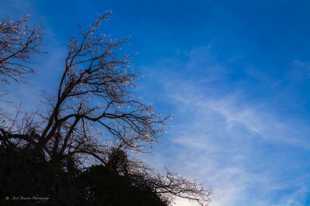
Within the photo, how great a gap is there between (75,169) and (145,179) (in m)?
4.43

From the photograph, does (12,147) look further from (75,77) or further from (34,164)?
(75,77)

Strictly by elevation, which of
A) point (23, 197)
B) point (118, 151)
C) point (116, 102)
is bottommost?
point (23, 197)

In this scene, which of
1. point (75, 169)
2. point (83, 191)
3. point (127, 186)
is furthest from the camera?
point (127, 186)

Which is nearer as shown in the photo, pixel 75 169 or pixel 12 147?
pixel 12 147

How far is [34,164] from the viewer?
988 cm

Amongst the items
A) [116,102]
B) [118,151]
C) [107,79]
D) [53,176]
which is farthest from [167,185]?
[53,176]

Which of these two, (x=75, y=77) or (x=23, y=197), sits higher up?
(x=75, y=77)

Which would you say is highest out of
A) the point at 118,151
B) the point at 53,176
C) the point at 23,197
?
the point at 118,151

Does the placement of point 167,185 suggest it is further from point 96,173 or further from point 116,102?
point 116,102

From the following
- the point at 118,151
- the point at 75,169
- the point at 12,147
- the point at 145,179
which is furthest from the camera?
the point at 118,151

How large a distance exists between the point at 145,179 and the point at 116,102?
183 inches

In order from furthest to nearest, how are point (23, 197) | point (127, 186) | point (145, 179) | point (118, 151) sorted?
point (118, 151) → point (145, 179) → point (127, 186) → point (23, 197)

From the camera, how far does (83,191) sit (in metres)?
12.8

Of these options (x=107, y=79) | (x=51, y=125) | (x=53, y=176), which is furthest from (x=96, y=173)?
(x=53, y=176)
